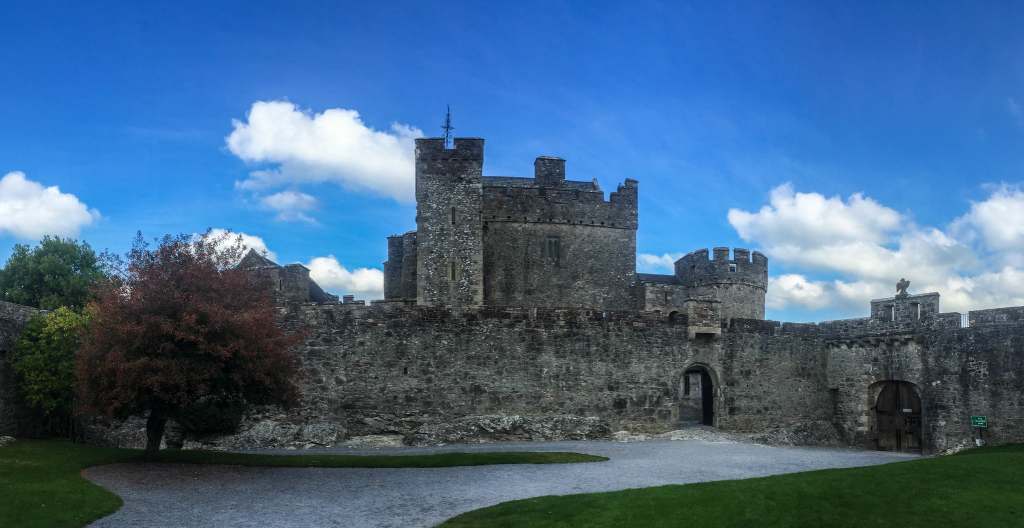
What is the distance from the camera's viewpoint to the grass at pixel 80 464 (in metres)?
16.6

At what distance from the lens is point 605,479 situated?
2020 cm

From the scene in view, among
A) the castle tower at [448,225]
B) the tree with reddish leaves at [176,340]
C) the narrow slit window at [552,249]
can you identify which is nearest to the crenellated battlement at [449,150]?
the castle tower at [448,225]

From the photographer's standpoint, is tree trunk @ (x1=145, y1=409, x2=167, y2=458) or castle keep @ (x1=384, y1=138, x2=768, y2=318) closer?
tree trunk @ (x1=145, y1=409, x2=167, y2=458)

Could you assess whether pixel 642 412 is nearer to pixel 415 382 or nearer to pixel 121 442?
pixel 415 382

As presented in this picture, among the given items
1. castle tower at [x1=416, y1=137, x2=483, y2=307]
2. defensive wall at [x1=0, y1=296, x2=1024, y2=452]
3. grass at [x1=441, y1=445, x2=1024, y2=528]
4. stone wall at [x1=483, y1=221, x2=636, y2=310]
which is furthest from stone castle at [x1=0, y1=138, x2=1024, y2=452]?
grass at [x1=441, y1=445, x2=1024, y2=528]

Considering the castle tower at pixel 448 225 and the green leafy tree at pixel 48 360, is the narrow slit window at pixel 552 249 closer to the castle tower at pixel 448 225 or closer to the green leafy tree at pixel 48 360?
the castle tower at pixel 448 225

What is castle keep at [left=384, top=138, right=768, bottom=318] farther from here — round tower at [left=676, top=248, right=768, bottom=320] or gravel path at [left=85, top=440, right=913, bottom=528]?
gravel path at [left=85, top=440, right=913, bottom=528]

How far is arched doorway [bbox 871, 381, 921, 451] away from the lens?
32750mm

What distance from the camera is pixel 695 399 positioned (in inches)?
1854

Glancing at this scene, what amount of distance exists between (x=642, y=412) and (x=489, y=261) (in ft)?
53.8

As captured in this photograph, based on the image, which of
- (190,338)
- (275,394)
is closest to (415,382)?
(275,394)

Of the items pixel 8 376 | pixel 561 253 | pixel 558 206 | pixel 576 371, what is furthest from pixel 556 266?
pixel 8 376

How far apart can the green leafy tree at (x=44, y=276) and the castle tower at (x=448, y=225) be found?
19.5 m

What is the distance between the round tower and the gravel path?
22971mm
